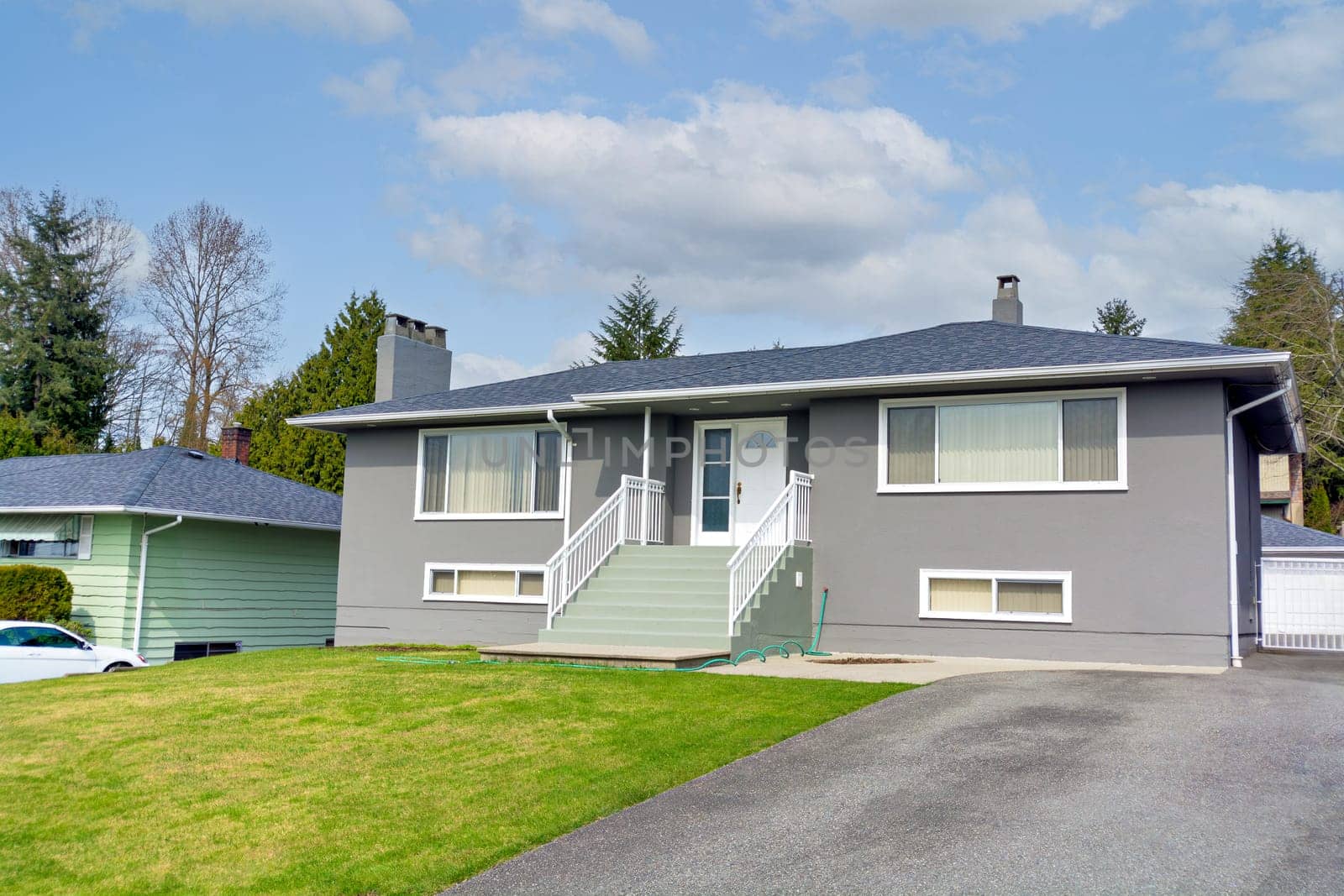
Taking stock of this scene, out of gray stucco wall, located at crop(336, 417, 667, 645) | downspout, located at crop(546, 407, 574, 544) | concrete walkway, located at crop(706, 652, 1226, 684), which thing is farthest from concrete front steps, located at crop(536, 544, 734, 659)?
gray stucco wall, located at crop(336, 417, 667, 645)

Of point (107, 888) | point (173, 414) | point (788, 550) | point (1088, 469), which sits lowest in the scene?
point (107, 888)

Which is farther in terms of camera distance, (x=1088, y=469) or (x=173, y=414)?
(x=173, y=414)

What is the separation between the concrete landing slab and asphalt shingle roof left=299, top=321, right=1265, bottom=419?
422cm

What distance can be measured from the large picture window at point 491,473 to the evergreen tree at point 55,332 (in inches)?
929

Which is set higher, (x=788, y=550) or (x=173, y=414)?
(x=173, y=414)

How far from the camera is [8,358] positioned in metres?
37.5

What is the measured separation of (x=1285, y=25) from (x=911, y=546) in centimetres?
1096

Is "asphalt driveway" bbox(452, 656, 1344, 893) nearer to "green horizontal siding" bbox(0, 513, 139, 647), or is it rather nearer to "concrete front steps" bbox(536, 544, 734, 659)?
"concrete front steps" bbox(536, 544, 734, 659)

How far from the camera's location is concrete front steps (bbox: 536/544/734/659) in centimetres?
1373

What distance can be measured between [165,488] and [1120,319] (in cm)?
4146

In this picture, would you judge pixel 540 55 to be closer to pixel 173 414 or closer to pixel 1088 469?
pixel 1088 469

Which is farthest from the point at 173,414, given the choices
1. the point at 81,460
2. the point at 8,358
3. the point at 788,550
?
the point at 788,550

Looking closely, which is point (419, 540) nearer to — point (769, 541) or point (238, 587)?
point (238, 587)

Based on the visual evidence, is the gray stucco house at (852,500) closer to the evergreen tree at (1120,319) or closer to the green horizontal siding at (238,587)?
the green horizontal siding at (238,587)
